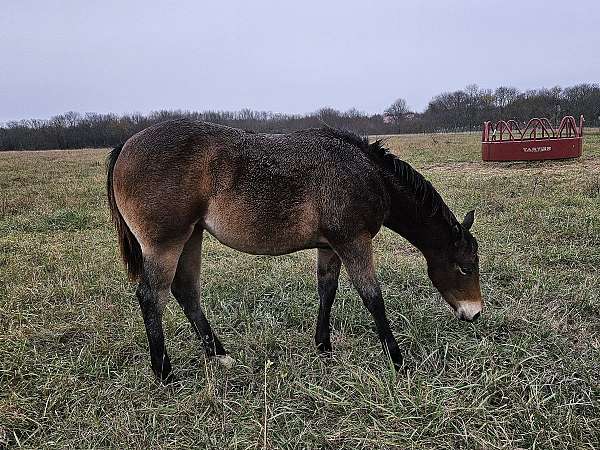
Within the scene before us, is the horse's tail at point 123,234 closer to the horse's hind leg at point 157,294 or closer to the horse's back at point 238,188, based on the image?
the horse's back at point 238,188

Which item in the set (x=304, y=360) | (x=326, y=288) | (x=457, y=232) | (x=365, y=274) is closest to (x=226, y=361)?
(x=304, y=360)

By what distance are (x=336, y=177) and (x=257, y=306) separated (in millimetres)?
2076

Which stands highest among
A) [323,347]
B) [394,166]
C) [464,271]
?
[394,166]

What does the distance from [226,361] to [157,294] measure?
2.70 ft

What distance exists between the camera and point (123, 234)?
380 centimetres

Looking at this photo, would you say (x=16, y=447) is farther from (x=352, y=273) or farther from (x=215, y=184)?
(x=352, y=273)

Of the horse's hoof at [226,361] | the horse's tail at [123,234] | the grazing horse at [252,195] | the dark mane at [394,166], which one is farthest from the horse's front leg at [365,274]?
the horse's tail at [123,234]

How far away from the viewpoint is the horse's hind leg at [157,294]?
11.3 feet

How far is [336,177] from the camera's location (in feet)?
11.2

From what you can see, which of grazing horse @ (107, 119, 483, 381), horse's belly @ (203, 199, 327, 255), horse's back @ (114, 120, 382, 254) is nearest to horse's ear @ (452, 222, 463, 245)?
grazing horse @ (107, 119, 483, 381)

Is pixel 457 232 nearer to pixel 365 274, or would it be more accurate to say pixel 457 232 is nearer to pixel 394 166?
pixel 394 166

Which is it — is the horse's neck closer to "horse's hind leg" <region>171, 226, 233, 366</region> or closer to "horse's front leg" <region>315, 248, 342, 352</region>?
"horse's front leg" <region>315, 248, 342, 352</region>

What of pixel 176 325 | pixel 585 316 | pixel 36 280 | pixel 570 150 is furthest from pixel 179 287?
pixel 570 150

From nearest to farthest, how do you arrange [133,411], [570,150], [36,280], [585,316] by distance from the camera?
[133,411] < [585,316] < [36,280] < [570,150]
